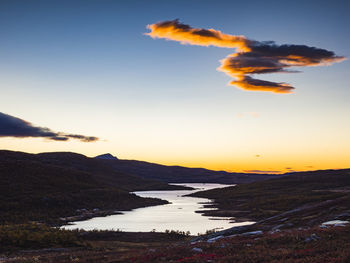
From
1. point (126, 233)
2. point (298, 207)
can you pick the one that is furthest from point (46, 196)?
point (298, 207)

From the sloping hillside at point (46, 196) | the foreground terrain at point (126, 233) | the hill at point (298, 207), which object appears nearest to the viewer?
the foreground terrain at point (126, 233)

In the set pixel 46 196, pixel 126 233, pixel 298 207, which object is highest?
pixel 298 207

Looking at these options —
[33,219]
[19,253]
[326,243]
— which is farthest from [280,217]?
[33,219]

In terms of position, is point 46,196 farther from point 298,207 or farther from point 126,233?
point 298,207

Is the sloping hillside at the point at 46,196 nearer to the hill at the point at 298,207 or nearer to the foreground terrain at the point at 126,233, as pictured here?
the foreground terrain at the point at 126,233

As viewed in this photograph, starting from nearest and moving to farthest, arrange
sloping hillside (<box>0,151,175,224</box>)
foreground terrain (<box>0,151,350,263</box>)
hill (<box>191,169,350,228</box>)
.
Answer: foreground terrain (<box>0,151,350,263</box>)
hill (<box>191,169,350,228</box>)
sloping hillside (<box>0,151,175,224</box>)

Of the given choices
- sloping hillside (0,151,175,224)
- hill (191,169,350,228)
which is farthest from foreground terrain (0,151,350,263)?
hill (191,169,350,228)

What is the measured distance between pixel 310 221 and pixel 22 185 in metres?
82.7

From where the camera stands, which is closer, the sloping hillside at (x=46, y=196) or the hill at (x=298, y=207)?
the hill at (x=298, y=207)

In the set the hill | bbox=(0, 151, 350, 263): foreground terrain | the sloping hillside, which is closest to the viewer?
bbox=(0, 151, 350, 263): foreground terrain

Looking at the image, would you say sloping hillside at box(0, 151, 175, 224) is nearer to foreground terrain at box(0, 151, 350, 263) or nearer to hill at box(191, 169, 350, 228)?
foreground terrain at box(0, 151, 350, 263)

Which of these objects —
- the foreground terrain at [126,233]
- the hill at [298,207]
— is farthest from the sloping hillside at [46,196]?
the hill at [298,207]

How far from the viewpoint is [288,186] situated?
142 m

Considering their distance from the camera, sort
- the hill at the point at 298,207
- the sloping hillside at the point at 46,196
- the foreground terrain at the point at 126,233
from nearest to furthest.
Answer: the foreground terrain at the point at 126,233 < the hill at the point at 298,207 < the sloping hillside at the point at 46,196
